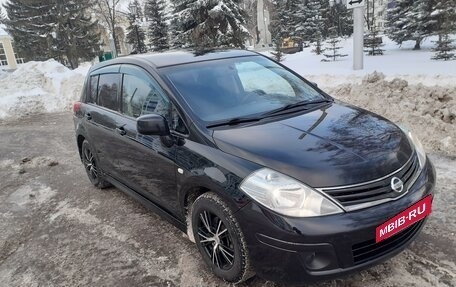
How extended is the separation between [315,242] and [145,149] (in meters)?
1.90

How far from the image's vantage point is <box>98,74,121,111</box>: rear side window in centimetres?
434

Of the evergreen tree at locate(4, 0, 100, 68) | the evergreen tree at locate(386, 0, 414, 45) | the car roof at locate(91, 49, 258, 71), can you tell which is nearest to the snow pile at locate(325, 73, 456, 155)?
the car roof at locate(91, 49, 258, 71)

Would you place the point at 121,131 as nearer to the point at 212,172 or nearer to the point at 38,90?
the point at 212,172

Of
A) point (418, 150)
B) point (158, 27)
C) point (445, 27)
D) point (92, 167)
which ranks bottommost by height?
point (92, 167)

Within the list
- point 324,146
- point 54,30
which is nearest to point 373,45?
point 324,146

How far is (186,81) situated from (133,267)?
1.70 metres

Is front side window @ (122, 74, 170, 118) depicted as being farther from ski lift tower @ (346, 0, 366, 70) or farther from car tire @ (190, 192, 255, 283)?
ski lift tower @ (346, 0, 366, 70)

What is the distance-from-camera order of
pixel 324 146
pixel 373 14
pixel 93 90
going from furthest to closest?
pixel 373 14 < pixel 93 90 < pixel 324 146

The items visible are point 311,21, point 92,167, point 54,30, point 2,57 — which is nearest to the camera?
point 92,167

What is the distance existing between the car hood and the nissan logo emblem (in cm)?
7

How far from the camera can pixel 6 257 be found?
387 centimetres

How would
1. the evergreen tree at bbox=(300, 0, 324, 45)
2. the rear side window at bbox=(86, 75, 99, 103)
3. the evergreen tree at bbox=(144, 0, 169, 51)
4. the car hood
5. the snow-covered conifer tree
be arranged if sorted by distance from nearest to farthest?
1. the car hood
2. the rear side window at bbox=(86, 75, 99, 103)
3. the snow-covered conifer tree
4. the evergreen tree at bbox=(144, 0, 169, 51)
5. the evergreen tree at bbox=(300, 0, 324, 45)

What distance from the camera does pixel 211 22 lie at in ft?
57.4

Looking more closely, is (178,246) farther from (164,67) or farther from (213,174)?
(164,67)
